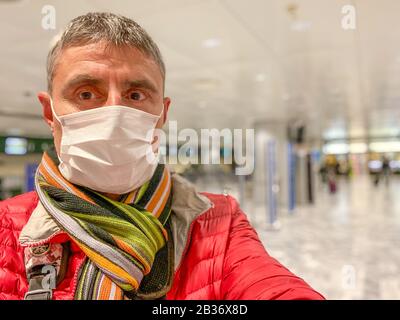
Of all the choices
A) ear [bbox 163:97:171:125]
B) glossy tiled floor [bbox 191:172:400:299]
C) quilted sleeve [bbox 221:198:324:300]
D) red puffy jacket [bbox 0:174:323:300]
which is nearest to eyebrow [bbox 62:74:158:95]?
ear [bbox 163:97:171:125]

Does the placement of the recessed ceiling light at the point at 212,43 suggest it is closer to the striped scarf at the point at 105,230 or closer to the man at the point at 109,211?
the man at the point at 109,211

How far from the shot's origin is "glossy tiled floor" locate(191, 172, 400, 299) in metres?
3.23

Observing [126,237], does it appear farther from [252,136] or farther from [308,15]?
[308,15]

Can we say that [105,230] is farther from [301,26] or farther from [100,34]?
[301,26]

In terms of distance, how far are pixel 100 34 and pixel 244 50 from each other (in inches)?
146

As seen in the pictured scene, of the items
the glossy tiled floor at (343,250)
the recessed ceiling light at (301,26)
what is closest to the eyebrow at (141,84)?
the glossy tiled floor at (343,250)

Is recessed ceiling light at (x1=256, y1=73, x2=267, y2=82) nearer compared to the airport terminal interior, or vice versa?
the airport terminal interior

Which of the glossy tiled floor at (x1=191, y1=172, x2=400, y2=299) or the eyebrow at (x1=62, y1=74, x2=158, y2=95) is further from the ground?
the eyebrow at (x1=62, y1=74, x2=158, y2=95)

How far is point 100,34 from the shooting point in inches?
33.4

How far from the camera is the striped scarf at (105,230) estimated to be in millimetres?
784

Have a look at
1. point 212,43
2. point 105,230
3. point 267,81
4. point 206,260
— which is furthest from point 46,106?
point 267,81

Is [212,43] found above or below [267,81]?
below

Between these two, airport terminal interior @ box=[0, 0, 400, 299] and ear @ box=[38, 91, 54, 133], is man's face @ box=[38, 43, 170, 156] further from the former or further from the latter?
airport terminal interior @ box=[0, 0, 400, 299]
